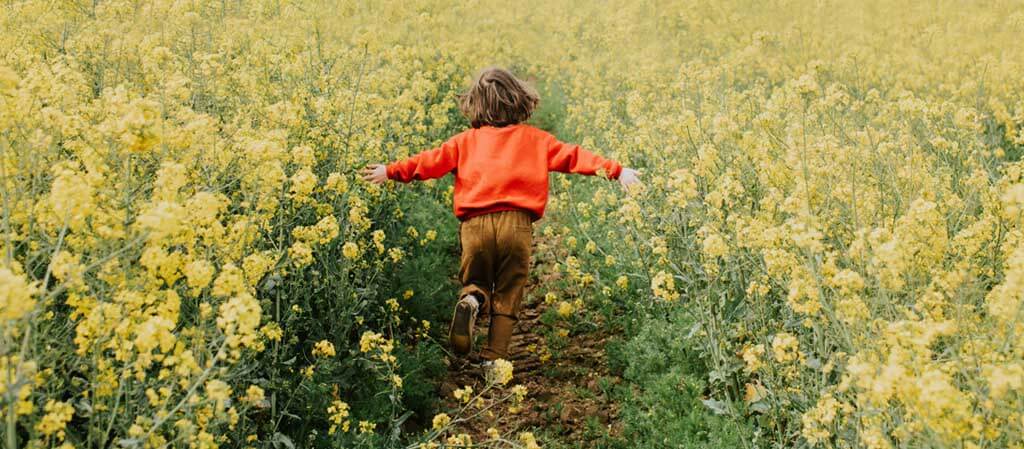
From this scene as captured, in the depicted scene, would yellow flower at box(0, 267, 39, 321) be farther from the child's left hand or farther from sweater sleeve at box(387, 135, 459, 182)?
sweater sleeve at box(387, 135, 459, 182)

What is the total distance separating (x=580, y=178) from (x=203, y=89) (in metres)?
4.50

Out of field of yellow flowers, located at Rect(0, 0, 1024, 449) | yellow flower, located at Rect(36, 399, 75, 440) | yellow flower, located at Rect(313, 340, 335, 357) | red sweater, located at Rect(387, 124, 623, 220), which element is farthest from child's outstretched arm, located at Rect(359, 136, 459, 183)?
yellow flower, located at Rect(36, 399, 75, 440)

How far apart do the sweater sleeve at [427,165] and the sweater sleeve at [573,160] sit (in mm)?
593

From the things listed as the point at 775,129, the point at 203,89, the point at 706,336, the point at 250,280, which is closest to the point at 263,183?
the point at 250,280

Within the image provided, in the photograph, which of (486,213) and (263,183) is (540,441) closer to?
(486,213)

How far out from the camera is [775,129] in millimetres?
4070

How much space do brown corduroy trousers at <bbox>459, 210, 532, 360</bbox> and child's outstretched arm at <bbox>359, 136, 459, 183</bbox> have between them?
372 mm

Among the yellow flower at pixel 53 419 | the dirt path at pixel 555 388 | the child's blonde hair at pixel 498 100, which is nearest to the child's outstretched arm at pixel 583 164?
the child's blonde hair at pixel 498 100

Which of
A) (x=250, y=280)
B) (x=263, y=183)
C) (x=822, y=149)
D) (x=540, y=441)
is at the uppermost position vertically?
(x=822, y=149)

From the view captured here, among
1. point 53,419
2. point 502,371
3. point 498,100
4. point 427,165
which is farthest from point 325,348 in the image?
point 498,100

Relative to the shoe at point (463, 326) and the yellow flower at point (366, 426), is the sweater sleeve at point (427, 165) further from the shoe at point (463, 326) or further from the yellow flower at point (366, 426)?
the yellow flower at point (366, 426)

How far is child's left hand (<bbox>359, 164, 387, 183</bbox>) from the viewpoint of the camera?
4195 mm

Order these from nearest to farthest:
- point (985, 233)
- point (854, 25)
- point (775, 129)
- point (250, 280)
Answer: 1. point (250, 280)
2. point (985, 233)
3. point (775, 129)
4. point (854, 25)

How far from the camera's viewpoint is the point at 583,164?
440cm
